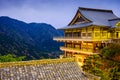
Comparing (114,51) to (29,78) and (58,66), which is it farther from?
(29,78)

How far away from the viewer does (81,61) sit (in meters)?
34.5

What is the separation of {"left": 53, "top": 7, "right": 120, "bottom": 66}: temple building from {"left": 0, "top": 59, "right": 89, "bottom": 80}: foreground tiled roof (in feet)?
51.9

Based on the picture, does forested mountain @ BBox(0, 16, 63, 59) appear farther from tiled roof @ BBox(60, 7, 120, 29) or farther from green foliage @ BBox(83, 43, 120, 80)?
green foliage @ BBox(83, 43, 120, 80)

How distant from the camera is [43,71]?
1333cm

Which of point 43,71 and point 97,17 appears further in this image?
point 97,17

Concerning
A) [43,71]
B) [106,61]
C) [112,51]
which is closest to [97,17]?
[112,51]

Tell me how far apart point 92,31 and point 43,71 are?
19583mm

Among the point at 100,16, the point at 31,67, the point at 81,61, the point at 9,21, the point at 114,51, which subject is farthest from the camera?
the point at 9,21

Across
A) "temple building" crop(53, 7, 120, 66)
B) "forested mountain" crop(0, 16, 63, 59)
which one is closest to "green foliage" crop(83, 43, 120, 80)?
"temple building" crop(53, 7, 120, 66)

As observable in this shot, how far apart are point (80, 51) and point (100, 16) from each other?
8713 millimetres

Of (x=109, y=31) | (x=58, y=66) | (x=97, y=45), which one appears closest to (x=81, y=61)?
(x=97, y=45)

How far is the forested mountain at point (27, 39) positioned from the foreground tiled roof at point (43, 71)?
57710 mm

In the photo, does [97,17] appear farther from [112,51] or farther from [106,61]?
[106,61]

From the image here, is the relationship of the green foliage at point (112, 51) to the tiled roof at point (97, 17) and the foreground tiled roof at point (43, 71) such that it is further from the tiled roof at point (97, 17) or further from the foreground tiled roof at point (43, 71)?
the foreground tiled roof at point (43, 71)
